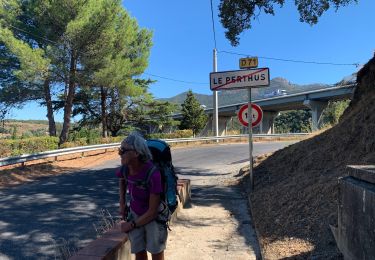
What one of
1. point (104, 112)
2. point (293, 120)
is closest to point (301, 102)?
point (104, 112)

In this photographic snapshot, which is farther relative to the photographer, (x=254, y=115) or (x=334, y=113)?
(x=334, y=113)

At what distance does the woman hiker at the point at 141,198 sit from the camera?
326 cm

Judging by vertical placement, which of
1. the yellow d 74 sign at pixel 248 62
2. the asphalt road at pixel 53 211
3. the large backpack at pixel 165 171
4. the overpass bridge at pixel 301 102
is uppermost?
the overpass bridge at pixel 301 102

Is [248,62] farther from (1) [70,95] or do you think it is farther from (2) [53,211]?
(1) [70,95]

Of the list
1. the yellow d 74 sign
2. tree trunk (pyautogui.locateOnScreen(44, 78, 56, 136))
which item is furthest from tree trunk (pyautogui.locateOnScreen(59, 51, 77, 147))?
the yellow d 74 sign

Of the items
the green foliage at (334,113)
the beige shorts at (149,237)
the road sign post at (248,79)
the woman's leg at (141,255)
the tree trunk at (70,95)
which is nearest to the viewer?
the beige shorts at (149,237)

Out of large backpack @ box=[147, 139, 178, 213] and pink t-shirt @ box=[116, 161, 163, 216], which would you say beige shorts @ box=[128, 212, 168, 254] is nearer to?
pink t-shirt @ box=[116, 161, 163, 216]

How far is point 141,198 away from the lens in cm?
339

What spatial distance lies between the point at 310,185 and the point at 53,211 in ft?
15.2

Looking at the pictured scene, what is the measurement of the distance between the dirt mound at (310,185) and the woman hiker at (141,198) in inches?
73.7

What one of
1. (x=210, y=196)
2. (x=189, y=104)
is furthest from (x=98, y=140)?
(x=189, y=104)

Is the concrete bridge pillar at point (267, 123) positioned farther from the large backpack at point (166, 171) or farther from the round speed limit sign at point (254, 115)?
the large backpack at point (166, 171)

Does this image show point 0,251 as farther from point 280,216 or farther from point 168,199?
point 280,216

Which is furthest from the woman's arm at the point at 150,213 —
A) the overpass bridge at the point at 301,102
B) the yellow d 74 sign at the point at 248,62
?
the overpass bridge at the point at 301,102
